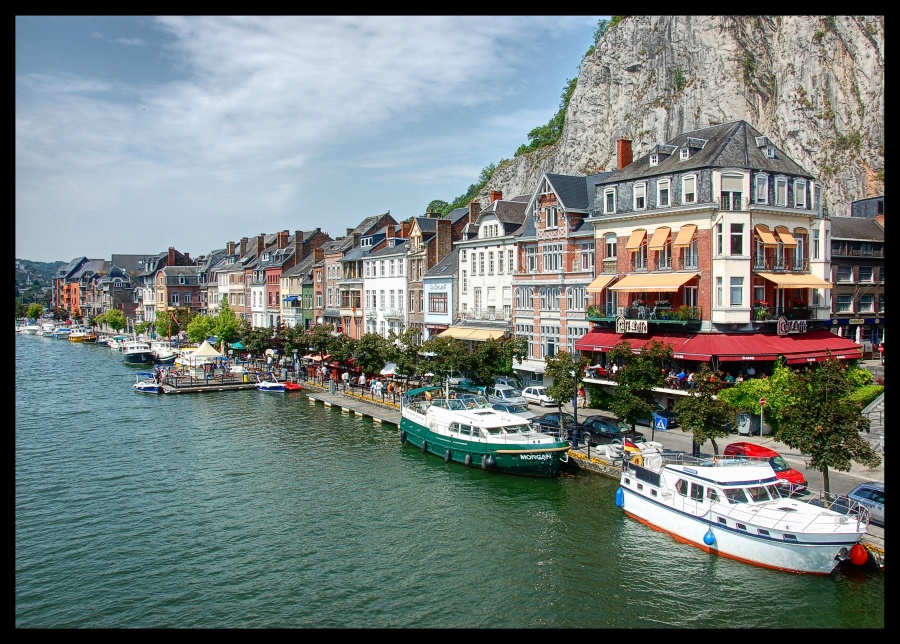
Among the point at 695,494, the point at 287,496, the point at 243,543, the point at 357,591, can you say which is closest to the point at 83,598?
the point at 243,543

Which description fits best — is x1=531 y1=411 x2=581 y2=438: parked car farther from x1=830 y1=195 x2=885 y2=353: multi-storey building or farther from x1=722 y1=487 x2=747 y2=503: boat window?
x1=830 y1=195 x2=885 y2=353: multi-storey building

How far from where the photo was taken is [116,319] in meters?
131

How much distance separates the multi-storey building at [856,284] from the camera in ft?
181

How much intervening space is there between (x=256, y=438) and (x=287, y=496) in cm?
1258

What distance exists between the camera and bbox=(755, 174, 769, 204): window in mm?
38625

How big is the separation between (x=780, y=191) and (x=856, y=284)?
2181 cm

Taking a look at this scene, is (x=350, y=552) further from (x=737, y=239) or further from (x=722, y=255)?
(x=737, y=239)

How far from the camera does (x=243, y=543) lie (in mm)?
24984

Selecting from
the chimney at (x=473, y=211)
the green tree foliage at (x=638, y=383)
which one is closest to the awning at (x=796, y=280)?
the green tree foliage at (x=638, y=383)

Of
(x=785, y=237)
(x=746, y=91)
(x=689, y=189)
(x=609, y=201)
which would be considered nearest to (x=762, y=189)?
(x=785, y=237)

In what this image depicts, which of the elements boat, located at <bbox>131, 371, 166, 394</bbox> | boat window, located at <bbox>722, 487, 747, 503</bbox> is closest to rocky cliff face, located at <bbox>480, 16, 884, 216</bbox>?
boat window, located at <bbox>722, 487, 747, 503</bbox>

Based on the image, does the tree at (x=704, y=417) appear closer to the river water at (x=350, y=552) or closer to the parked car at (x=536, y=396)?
the river water at (x=350, y=552)

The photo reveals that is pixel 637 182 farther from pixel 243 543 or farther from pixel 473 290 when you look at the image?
pixel 243 543

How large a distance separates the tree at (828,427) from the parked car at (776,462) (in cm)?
124
